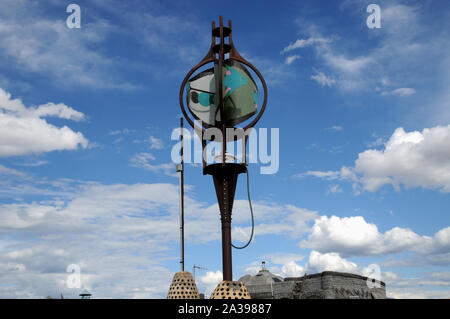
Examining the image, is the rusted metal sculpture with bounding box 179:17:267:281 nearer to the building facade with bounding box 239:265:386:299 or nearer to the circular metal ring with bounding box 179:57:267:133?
the circular metal ring with bounding box 179:57:267:133

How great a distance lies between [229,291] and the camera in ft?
52.2

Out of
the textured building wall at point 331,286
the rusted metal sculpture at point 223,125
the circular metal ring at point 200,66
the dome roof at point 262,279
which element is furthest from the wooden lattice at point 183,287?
the dome roof at point 262,279

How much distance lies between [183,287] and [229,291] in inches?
101

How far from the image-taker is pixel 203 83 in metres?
19.3

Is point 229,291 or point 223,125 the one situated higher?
point 223,125

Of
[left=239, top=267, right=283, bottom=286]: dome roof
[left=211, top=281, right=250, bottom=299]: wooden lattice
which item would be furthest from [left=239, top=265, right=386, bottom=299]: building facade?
[left=211, top=281, right=250, bottom=299]: wooden lattice

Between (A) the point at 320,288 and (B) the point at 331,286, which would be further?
(A) the point at 320,288

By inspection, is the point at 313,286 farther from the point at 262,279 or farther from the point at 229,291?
the point at 229,291

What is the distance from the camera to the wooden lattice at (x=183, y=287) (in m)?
17.6

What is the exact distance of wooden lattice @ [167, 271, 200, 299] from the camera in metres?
17.6

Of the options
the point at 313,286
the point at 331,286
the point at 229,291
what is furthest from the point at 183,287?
the point at 313,286

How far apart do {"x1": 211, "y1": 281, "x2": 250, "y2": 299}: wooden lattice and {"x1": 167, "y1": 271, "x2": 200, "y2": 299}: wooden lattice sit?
190cm
